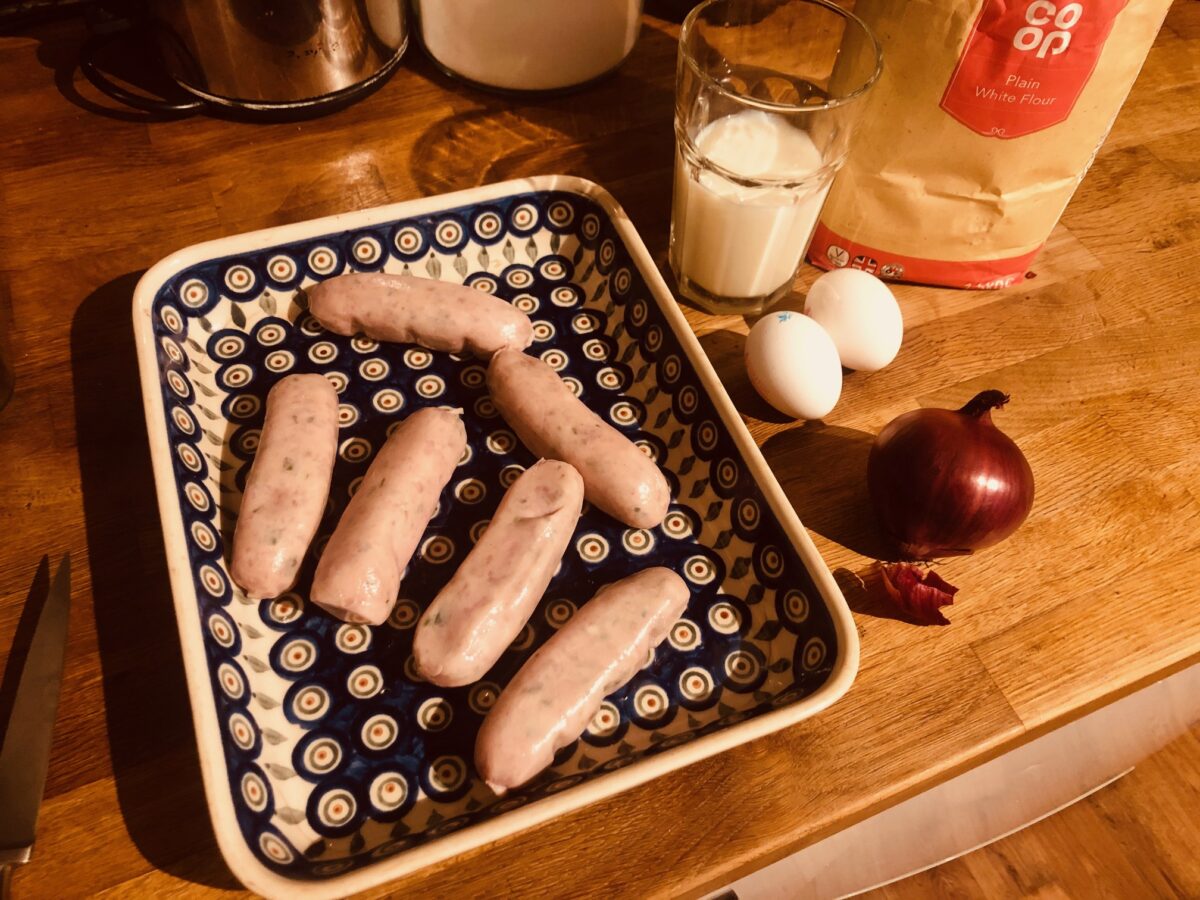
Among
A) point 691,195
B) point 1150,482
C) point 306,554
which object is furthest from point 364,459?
point 1150,482

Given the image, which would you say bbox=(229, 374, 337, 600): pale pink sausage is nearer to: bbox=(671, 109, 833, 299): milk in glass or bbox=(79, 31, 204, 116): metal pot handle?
bbox=(671, 109, 833, 299): milk in glass

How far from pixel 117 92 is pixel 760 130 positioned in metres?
1.07

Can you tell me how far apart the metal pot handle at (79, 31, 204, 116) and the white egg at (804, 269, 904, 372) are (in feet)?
3.35

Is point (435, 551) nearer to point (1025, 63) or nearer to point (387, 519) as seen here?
point (387, 519)

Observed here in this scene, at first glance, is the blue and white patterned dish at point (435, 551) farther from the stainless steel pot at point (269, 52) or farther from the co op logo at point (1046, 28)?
the co op logo at point (1046, 28)

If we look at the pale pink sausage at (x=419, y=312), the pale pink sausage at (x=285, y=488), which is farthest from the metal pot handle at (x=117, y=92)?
the pale pink sausage at (x=285, y=488)

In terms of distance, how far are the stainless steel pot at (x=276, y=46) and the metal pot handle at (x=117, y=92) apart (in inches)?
1.5

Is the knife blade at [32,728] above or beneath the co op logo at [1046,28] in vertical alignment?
beneath

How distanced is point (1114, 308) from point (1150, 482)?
312 mm

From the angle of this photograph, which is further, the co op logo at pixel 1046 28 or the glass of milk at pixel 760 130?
the glass of milk at pixel 760 130

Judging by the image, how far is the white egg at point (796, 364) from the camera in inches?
40.3

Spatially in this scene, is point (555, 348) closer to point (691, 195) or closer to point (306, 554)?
point (691, 195)

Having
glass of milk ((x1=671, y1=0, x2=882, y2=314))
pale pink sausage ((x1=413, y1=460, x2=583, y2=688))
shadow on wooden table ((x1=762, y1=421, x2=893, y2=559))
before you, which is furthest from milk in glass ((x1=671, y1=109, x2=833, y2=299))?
pale pink sausage ((x1=413, y1=460, x2=583, y2=688))

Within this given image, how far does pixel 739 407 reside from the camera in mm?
1115
